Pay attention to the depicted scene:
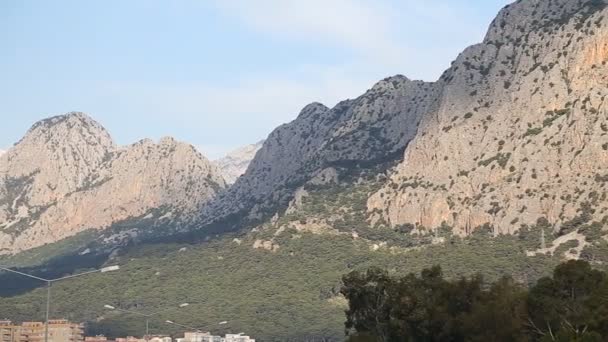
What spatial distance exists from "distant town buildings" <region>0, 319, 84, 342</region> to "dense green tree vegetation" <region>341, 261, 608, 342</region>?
10119 centimetres

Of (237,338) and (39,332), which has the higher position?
(39,332)

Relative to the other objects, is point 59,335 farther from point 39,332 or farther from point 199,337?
point 199,337

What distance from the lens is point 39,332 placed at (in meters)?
192

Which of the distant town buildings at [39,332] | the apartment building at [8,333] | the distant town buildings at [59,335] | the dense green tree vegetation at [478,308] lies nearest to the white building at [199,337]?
the distant town buildings at [59,335]

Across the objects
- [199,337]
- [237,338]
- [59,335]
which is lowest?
[237,338]

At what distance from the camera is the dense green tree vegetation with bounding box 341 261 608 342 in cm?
6688

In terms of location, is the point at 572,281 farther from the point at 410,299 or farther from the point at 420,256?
the point at 420,256

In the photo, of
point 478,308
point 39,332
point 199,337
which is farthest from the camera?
point 39,332

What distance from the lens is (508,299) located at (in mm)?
75375

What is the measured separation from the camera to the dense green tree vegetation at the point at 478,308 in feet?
219

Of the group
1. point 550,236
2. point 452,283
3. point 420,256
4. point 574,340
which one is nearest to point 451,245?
point 420,256

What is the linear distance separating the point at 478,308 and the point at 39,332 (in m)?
131

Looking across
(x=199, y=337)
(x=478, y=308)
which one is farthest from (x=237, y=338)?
(x=478, y=308)

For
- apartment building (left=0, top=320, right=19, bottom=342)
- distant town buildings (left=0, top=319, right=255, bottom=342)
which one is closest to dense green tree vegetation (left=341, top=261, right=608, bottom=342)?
distant town buildings (left=0, top=319, right=255, bottom=342)
